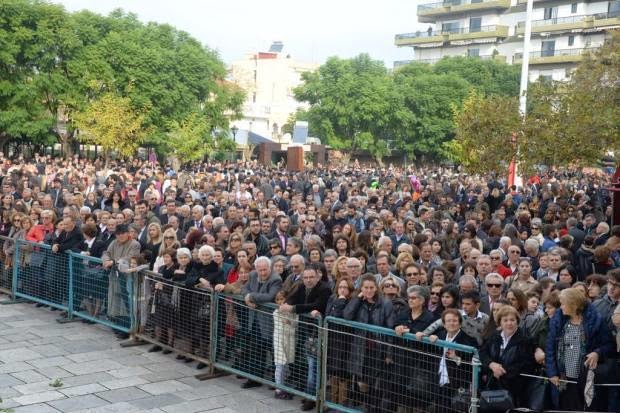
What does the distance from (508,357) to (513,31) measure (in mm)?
73665

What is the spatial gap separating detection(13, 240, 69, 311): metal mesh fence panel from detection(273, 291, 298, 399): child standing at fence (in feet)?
15.2

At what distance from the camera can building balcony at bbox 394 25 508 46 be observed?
7506 centimetres

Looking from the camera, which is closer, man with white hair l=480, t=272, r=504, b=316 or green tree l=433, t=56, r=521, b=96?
man with white hair l=480, t=272, r=504, b=316

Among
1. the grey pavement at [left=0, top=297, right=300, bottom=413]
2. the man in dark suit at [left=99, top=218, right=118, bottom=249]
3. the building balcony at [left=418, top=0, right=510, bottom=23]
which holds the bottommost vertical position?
the grey pavement at [left=0, top=297, right=300, bottom=413]

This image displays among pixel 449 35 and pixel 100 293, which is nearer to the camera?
pixel 100 293

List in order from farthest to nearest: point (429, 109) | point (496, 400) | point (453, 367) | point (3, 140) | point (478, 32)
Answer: point (478, 32) → point (429, 109) → point (3, 140) → point (453, 367) → point (496, 400)

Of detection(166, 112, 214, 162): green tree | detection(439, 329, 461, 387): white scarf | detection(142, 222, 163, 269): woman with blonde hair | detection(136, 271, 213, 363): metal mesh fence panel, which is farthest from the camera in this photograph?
detection(166, 112, 214, 162): green tree

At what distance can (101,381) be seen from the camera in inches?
349

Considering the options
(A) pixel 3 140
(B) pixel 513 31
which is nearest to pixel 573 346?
(A) pixel 3 140

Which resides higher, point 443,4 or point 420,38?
point 443,4

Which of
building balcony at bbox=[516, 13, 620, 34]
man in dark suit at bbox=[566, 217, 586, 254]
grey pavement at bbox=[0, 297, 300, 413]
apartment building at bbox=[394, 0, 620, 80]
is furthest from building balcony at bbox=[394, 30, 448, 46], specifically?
grey pavement at bbox=[0, 297, 300, 413]

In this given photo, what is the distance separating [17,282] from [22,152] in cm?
3676

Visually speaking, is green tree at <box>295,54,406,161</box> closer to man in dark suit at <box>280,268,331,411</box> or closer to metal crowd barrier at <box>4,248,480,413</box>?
metal crowd barrier at <box>4,248,480,413</box>

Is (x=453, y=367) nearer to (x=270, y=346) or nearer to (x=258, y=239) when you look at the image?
(x=270, y=346)
